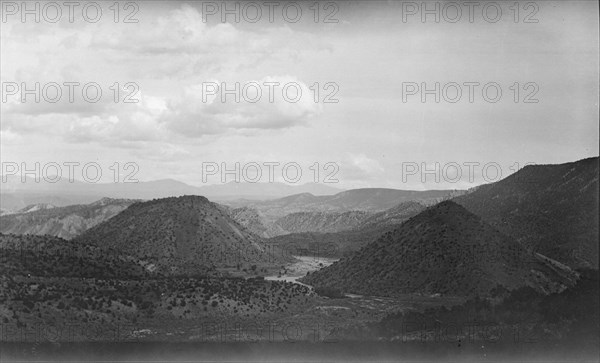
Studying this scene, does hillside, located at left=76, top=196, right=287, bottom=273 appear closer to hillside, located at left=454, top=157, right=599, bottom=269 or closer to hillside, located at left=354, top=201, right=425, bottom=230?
hillside, located at left=454, top=157, right=599, bottom=269

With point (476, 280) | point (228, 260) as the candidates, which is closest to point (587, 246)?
point (476, 280)

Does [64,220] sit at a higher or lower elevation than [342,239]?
higher

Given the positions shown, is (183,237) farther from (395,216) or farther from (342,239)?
(395,216)

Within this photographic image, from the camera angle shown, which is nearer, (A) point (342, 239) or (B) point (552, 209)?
(B) point (552, 209)

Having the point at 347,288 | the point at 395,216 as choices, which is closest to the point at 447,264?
the point at 347,288

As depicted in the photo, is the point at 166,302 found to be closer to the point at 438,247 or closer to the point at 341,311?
the point at 341,311

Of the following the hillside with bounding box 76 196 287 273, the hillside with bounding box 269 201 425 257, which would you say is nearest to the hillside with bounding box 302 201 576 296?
the hillside with bounding box 76 196 287 273

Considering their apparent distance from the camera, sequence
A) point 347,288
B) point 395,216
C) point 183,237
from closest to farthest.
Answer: point 347,288, point 183,237, point 395,216

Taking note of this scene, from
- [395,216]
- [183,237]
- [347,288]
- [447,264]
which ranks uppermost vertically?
[395,216]
